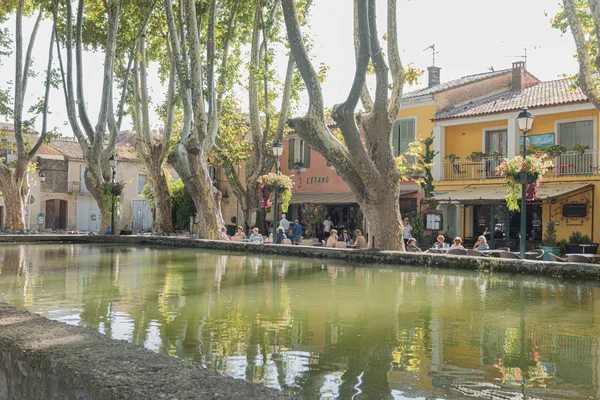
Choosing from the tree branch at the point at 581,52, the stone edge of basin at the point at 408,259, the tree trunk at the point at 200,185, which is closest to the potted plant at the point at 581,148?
the tree branch at the point at 581,52

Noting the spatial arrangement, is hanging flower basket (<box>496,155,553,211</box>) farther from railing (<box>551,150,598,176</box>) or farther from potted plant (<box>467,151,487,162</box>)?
potted plant (<box>467,151,487,162</box>)

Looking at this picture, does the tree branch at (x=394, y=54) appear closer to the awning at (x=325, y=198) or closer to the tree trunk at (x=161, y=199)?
the awning at (x=325, y=198)

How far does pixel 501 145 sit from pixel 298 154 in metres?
11.2

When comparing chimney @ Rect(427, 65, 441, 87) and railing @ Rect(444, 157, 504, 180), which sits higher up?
chimney @ Rect(427, 65, 441, 87)

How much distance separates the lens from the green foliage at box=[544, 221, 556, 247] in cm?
2200

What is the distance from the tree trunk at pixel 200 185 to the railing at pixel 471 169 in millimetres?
10039

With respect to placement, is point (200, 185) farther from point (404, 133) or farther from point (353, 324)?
point (353, 324)

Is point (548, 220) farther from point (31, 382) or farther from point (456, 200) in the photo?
point (31, 382)

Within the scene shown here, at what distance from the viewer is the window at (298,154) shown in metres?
32.4

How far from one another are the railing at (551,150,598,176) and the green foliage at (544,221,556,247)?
6.32 ft

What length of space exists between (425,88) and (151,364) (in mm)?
28681

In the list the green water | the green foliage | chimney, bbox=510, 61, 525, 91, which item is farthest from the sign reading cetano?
the green water

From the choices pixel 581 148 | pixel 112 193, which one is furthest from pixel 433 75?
pixel 112 193

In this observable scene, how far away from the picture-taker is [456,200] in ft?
77.9
